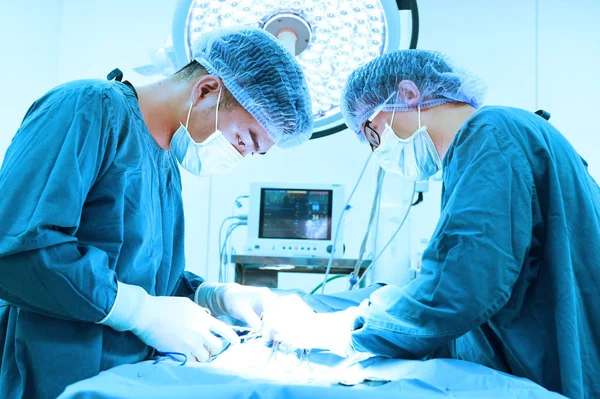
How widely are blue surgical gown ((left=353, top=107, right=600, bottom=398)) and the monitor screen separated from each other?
4.25 ft

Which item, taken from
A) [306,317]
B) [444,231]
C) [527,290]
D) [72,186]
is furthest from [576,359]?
[72,186]

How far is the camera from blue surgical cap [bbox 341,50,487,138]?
129cm

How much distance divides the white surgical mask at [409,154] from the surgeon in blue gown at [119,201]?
0.73 feet

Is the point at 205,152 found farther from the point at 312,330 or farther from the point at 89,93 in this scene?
the point at 312,330

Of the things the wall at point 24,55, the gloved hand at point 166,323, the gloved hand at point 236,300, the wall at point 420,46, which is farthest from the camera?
the wall at point 420,46

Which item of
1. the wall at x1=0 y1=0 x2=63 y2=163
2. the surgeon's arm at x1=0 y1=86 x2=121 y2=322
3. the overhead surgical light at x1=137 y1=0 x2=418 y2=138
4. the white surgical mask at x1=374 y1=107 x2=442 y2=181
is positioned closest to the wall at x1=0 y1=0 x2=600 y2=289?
the wall at x1=0 y1=0 x2=63 y2=163

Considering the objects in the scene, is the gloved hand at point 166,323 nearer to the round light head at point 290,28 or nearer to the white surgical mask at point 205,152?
the white surgical mask at point 205,152

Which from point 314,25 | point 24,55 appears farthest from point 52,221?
point 24,55

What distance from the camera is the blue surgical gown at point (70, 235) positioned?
87cm

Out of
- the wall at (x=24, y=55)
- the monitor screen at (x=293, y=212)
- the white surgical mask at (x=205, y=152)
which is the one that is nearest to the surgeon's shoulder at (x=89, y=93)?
the white surgical mask at (x=205, y=152)

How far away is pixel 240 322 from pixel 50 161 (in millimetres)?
768

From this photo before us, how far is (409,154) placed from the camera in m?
1.38

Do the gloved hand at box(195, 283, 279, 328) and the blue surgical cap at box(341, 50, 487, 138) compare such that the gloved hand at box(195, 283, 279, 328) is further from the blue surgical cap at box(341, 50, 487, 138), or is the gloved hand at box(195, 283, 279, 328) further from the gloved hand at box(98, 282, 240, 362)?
the blue surgical cap at box(341, 50, 487, 138)

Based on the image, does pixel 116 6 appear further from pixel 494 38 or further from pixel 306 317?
pixel 306 317
